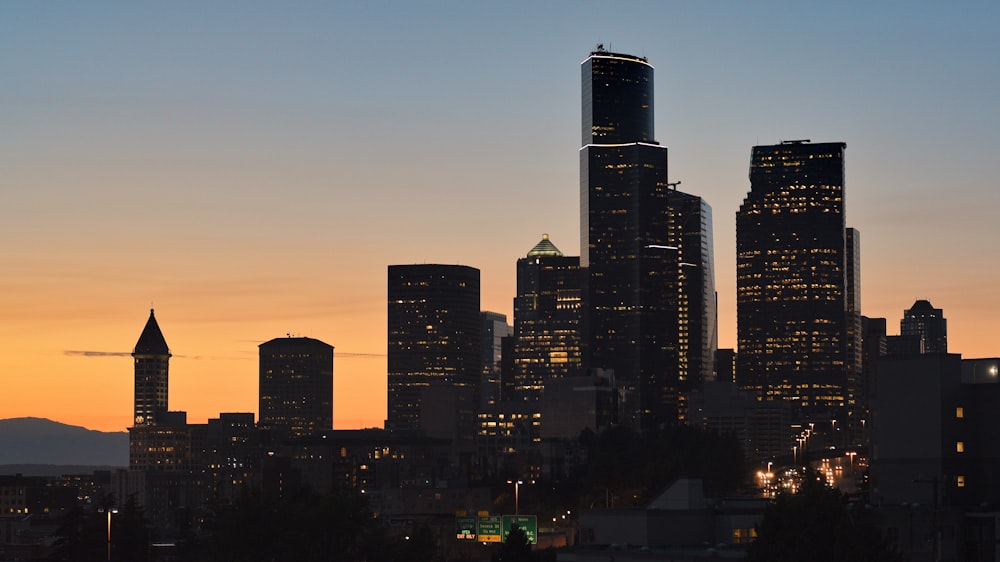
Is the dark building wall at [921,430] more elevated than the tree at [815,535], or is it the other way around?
the dark building wall at [921,430]

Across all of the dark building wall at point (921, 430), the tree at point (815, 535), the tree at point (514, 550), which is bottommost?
the tree at point (514, 550)

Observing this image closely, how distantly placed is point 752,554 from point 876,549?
26.1 ft

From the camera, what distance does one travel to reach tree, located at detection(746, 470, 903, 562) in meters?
115

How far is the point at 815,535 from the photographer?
116625 mm

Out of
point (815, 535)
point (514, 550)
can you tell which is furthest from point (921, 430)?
point (815, 535)

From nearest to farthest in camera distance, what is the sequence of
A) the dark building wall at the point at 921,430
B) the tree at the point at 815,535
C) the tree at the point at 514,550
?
the tree at the point at 815,535 → the tree at the point at 514,550 → the dark building wall at the point at 921,430

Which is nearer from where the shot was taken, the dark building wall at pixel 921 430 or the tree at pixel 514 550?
the tree at pixel 514 550

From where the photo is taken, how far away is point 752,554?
117 meters

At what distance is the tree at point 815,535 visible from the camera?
4523 inches

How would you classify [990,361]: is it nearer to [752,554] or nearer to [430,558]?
[430,558]

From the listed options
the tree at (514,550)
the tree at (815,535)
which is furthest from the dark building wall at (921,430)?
the tree at (815,535)

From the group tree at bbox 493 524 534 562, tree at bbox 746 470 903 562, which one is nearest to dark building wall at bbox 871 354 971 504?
tree at bbox 493 524 534 562

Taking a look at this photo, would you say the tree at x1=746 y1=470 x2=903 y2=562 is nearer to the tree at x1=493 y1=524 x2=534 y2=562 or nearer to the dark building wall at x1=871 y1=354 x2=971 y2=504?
the tree at x1=493 y1=524 x2=534 y2=562

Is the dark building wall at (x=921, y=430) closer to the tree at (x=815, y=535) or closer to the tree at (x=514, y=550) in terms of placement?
the tree at (x=514, y=550)
